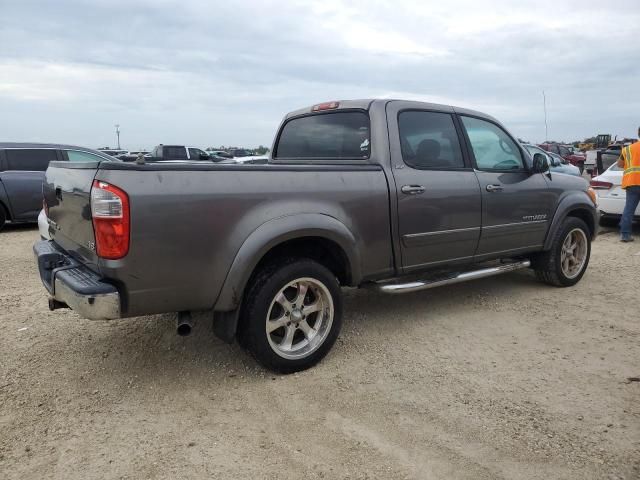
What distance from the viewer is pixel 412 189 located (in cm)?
393

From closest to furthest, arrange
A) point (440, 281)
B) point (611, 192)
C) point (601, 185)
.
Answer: point (440, 281)
point (611, 192)
point (601, 185)

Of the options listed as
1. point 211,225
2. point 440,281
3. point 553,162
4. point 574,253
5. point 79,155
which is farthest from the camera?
point 553,162

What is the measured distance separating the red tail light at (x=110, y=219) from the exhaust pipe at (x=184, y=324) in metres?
0.57

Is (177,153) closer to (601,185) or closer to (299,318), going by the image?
(601,185)

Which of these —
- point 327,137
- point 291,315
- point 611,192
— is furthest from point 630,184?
point 291,315

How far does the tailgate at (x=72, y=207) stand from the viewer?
9.52 feet

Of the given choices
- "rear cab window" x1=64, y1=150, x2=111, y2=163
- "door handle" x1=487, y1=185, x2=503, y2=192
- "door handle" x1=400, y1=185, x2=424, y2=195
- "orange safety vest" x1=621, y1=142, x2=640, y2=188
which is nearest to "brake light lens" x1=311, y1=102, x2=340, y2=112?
"door handle" x1=400, y1=185, x2=424, y2=195

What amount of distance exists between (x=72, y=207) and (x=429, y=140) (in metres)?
2.76

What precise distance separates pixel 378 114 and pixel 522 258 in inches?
Result: 104

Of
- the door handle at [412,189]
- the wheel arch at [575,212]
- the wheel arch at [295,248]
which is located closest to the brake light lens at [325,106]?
the door handle at [412,189]

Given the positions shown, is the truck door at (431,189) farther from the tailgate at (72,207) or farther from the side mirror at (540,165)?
the tailgate at (72,207)

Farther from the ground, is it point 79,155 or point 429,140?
point 79,155

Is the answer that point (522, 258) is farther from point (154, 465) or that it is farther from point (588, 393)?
point (154, 465)

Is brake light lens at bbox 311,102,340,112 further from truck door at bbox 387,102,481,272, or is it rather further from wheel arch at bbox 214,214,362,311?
wheel arch at bbox 214,214,362,311
